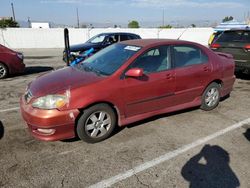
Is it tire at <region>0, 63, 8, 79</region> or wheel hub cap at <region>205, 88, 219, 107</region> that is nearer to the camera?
wheel hub cap at <region>205, 88, 219, 107</region>

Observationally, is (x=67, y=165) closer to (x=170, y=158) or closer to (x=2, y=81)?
(x=170, y=158)

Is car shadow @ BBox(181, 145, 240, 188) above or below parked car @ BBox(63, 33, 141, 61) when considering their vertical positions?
below

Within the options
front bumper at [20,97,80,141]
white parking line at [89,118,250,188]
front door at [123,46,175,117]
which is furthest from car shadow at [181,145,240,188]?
front bumper at [20,97,80,141]

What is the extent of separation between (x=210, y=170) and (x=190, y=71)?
2123mm

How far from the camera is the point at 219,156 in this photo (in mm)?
3600

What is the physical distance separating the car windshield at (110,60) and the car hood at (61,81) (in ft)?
0.73

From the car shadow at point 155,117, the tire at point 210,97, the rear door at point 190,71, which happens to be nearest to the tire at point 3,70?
the car shadow at point 155,117

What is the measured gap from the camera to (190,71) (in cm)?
482

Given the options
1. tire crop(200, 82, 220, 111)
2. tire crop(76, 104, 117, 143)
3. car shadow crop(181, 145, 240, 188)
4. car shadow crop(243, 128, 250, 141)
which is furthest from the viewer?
tire crop(200, 82, 220, 111)

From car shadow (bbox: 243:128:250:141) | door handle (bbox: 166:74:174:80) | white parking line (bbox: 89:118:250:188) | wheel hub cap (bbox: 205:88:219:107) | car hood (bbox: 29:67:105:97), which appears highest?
car hood (bbox: 29:67:105:97)

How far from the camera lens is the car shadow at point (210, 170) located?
301 centimetres

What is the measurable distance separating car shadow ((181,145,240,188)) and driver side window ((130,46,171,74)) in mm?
1579

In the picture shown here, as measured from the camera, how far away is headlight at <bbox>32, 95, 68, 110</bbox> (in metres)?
3.55

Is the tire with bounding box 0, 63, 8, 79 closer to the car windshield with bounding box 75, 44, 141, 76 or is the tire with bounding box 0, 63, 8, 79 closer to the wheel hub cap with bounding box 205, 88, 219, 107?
the car windshield with bounding box 75, 44, 141, 76
